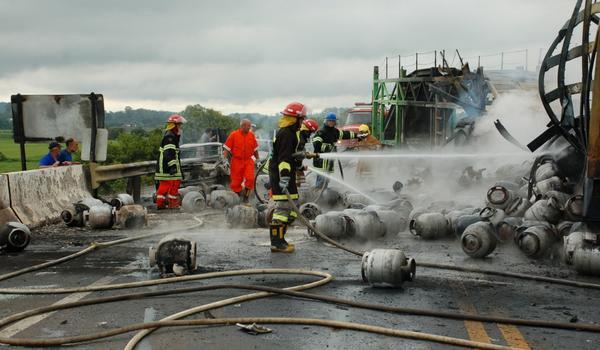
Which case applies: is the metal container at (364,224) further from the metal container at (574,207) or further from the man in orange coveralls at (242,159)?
the man in orange coveralls at (242,159)

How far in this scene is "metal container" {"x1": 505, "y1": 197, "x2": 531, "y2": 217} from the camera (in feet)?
32.7

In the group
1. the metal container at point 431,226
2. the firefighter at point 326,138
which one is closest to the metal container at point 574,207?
the metal container at point 431,226

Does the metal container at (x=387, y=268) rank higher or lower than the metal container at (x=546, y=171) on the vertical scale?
lower

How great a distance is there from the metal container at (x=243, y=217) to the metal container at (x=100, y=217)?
190 cm

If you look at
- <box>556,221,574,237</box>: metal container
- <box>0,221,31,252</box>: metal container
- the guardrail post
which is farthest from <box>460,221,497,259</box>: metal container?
the guardrail post

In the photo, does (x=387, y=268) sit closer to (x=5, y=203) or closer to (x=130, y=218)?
(x=130, y=218)

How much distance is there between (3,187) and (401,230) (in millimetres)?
6108

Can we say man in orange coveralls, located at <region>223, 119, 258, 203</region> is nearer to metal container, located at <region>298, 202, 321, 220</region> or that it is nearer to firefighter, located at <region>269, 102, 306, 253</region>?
metal container, located at <region>298, 202, 321, 220</region>

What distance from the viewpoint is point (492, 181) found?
13.6 metres

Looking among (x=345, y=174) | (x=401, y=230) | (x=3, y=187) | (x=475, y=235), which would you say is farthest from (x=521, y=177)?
(x=3, y=187)

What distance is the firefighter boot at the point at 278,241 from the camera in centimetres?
884

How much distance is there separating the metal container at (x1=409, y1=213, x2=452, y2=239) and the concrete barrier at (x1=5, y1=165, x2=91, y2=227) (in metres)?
6.07

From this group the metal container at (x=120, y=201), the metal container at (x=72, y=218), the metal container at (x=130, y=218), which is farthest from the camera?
the metal container at (x=120, y=201)

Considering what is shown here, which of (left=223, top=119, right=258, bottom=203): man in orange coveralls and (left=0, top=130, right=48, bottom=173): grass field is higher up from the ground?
(left=223, top=119, right=258, bottom=203): man in orange coveralls
